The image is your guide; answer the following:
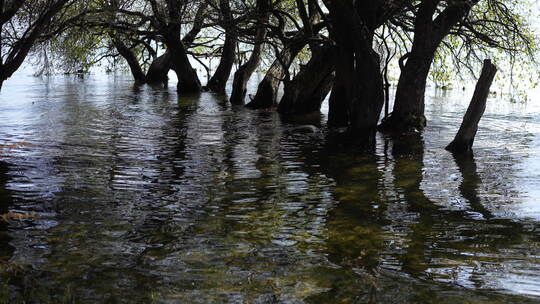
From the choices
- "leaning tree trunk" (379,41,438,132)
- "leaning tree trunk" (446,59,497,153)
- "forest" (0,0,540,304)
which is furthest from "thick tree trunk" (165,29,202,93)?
"leaning tree trunk" (446,59,497,153)

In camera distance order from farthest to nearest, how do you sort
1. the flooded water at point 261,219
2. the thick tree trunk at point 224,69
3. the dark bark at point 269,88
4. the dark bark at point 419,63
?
the thick tree trunk at point 224,69
the dark bark at point 269,88
the dark bark at point 419,63
the flooded water at point 261,219

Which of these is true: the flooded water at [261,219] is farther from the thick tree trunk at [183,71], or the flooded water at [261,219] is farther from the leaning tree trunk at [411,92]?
the thick tree trunk at [183,71]

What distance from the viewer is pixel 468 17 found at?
1781cm

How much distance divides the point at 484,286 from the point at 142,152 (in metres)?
9.42

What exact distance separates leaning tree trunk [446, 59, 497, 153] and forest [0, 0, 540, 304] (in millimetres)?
41

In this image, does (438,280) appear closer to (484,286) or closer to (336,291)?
(484,286)

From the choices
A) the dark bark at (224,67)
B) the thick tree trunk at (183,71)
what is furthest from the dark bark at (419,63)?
the thick tree trunk at (183,71)

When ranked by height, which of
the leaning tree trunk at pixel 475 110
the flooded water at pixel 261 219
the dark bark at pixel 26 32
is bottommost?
the flooded water at pixel 261 219

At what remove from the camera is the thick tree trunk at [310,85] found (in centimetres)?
2098

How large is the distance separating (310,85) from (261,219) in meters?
14.0

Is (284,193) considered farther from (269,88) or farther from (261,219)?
(269,88)

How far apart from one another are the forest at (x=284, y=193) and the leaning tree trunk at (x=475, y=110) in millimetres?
41

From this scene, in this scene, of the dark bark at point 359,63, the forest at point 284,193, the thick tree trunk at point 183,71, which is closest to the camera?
the forest at point 284,193

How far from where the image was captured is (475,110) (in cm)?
1478
